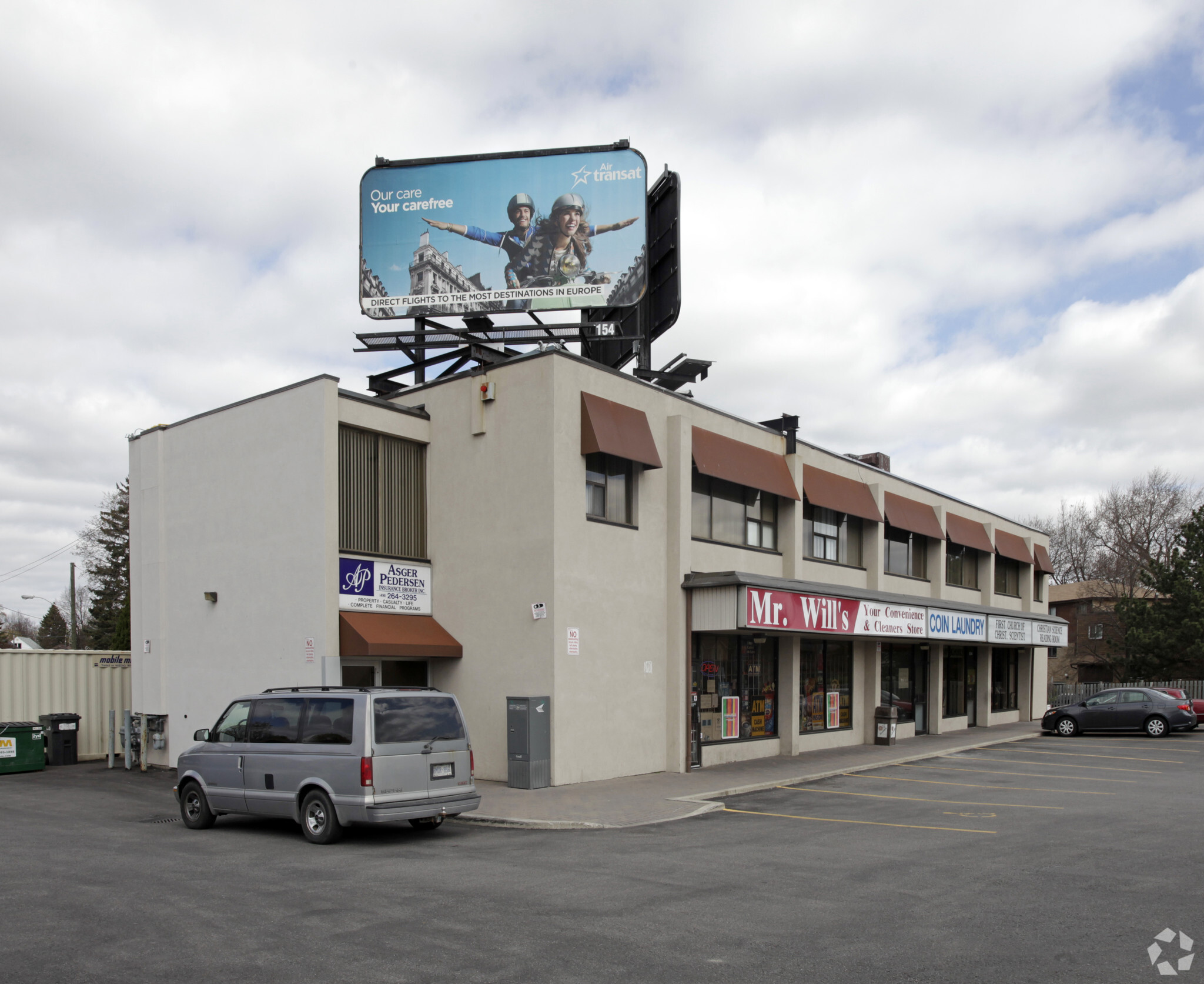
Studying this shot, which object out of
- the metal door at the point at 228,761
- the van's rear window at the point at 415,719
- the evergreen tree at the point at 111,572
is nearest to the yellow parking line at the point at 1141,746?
the van's rear window at the point at 415,719

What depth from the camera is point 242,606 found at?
18.9 m

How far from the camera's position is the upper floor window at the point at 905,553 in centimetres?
2881

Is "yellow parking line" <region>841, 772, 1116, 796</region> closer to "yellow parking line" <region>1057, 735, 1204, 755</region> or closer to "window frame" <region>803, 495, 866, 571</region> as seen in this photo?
"window frame" <region>803, 495, 866, 571</region>

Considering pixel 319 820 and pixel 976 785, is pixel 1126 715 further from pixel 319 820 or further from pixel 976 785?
pixel 319 820

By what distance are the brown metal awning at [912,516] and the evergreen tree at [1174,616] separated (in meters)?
19.3

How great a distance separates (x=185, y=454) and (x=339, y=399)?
15.9ft

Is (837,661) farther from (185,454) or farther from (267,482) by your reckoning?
(185,454)

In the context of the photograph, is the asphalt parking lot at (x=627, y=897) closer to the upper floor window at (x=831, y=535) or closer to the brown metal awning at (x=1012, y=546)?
the upper floor window at (x=831, y=535)

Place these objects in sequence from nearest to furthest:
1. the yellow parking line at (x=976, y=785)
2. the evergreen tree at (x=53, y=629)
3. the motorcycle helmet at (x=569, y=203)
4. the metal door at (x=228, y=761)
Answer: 1. the metal door at (x=228, y=761)
2. the yellow parking line at (x=976, y=785)
3. the motorcycle helmet at (x=569, y=203)
4. the evergreen tree at (x=53, y=629)

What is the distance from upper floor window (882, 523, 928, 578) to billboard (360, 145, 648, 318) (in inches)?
443

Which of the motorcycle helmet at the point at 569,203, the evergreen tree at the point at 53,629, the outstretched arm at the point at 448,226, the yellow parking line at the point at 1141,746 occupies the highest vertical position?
the motorcycle helmet at the point at 569,203

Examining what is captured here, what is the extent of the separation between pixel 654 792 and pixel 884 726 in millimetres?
11661

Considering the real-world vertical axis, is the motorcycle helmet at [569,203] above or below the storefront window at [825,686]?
above

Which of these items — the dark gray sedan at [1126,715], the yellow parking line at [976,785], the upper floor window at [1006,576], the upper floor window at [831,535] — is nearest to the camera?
the yellow parking line at [976,785]
